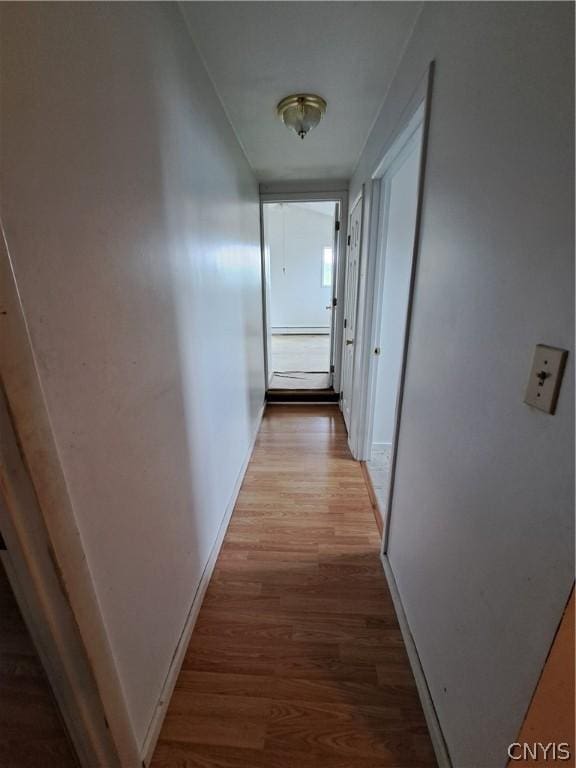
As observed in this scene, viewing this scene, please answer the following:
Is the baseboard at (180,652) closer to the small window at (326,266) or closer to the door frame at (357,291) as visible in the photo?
the door frame at (357,291)

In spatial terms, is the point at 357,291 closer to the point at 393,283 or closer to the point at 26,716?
the point at 393,283

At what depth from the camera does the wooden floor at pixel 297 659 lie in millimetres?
982

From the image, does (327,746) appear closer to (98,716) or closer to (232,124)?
(98,716)

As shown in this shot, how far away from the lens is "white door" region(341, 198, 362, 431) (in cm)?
260

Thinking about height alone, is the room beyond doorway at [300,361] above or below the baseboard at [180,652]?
above

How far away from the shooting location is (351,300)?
9.59 feet

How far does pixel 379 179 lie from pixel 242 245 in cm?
107

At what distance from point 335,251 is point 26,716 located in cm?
382

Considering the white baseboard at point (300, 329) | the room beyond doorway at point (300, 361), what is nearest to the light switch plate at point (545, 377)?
the room beyond doorway at point (300, 361)

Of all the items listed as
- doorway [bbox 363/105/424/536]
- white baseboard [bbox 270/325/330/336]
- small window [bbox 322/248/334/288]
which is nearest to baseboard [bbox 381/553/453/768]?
doorway [bbox 363/105/424/536]

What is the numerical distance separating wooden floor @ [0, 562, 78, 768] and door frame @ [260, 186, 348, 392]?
3077 millimetres

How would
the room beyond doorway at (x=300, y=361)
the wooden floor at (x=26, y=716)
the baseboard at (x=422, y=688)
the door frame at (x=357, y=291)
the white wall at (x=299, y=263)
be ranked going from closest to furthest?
the wooden floor at (x=26, y=716), the baseboard at (x=422, y=688), the door frame at (x=357, y=291), the room beyond doorway at (x=300, y=361), the white wall at (x=299, y=263)

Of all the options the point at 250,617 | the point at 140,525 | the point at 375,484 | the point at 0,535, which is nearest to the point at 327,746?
the point at 250,617

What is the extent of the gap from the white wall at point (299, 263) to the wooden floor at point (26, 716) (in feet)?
22.3
